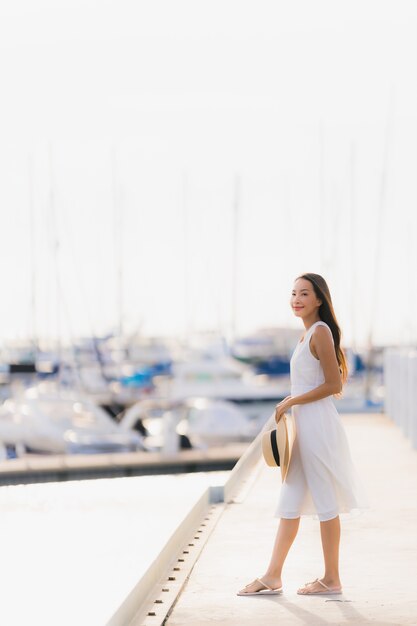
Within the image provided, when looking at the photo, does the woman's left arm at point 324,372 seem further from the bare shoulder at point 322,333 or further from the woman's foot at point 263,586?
the woman's foot at point 263,586

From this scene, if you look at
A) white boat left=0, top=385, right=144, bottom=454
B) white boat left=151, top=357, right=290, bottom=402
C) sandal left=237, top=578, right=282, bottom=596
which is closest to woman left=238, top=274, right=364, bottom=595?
sandal left=237, top=578, right=282, bottom=596

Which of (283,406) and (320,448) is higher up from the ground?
(283,406)

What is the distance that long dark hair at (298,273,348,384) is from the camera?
756 cm

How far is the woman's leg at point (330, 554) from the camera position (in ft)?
24.8

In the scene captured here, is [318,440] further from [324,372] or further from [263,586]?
[263,586]

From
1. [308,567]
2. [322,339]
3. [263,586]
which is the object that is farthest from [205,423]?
[322,339]

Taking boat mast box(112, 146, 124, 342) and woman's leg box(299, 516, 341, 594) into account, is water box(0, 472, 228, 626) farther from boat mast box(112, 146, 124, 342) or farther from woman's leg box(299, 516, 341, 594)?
boat mast box(112, 146, 124, 342)

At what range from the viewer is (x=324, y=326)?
7492 millimetres

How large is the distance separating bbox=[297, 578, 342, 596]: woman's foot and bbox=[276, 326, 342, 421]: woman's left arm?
1024 mm

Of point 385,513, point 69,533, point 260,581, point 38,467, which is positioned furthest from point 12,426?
point 260,581

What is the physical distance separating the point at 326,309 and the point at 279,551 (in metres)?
1.39

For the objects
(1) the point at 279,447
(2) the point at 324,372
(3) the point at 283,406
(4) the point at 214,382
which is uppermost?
(2) the point at 324,372

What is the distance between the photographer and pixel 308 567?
8.63 m

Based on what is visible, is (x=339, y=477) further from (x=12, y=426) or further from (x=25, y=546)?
(x=12, y=426)
